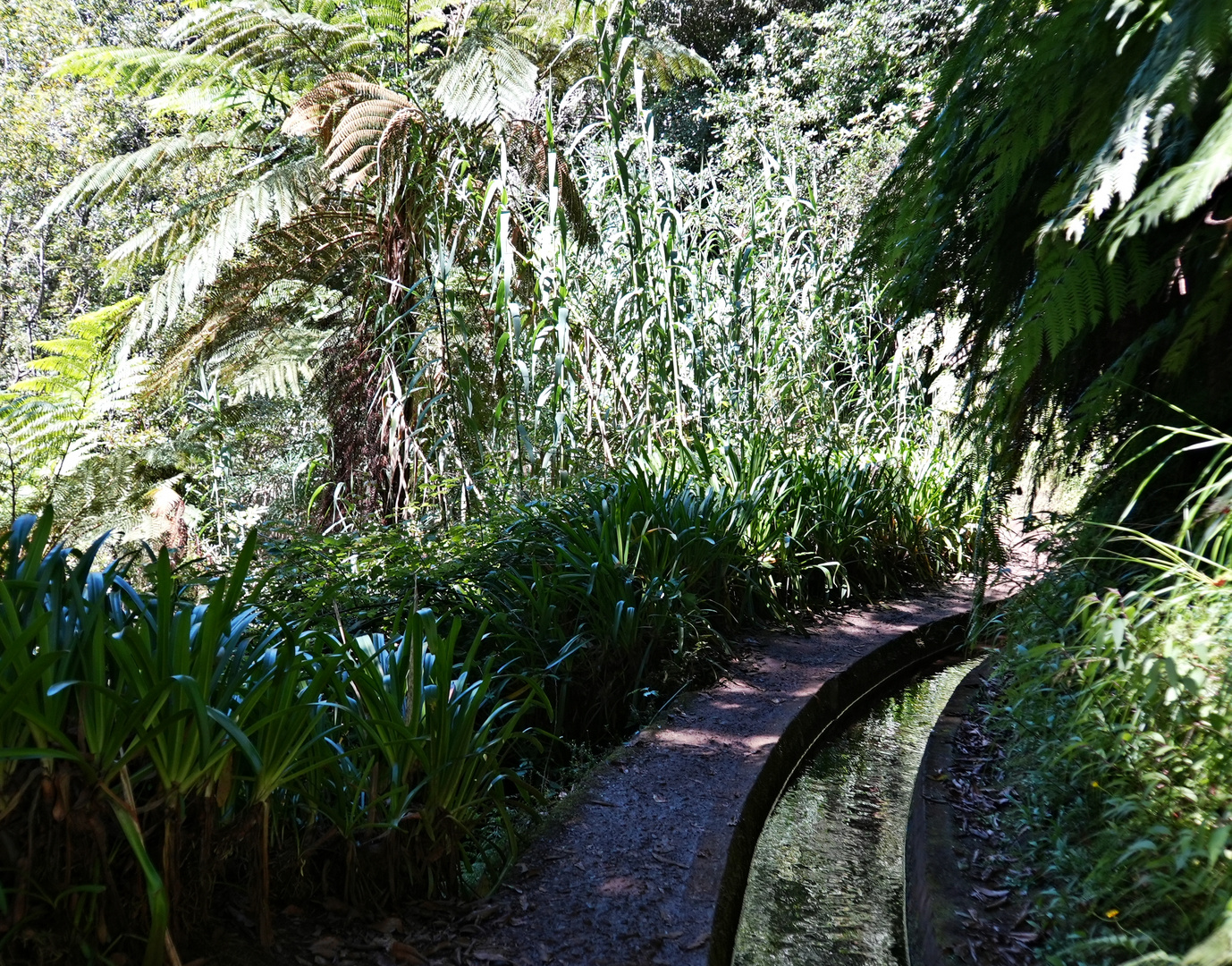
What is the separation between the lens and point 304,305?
7.80m

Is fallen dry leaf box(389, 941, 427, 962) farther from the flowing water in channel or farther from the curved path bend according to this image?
the flowing water in channel

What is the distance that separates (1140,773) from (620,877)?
4.04 feet

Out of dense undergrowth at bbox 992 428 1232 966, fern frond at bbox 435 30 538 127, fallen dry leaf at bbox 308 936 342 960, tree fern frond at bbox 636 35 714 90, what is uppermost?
tree fern frond at bbox 636 35 714 90

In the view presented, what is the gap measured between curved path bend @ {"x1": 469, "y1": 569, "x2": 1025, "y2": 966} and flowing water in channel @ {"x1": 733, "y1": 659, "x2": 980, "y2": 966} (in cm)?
8

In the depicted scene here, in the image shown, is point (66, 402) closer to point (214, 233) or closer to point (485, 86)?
point (214, 233)

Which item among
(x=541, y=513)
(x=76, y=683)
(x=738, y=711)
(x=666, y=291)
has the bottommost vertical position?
(x=738, y=711)

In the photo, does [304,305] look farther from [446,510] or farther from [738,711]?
[738,711]

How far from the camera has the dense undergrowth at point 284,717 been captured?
4.99ft

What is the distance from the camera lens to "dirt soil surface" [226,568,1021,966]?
75.2 inches

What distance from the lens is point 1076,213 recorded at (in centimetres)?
201

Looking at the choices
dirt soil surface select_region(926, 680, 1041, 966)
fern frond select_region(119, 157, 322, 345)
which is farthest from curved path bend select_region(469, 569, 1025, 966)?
fern frond select_region(119, 157, 322, 345)

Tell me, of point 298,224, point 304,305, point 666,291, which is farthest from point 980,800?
point 304,305

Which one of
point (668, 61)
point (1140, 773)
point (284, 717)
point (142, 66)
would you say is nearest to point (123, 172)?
point (142, 66)

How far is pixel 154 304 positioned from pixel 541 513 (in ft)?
12.9
